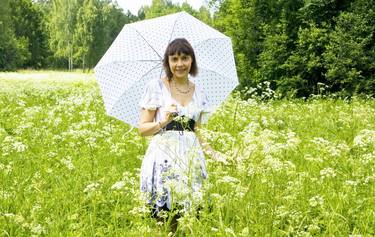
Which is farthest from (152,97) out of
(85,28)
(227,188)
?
(85,28)

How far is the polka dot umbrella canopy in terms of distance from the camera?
14.9ft

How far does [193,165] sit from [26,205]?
80.9 inches

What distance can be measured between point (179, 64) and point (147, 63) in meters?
0.73

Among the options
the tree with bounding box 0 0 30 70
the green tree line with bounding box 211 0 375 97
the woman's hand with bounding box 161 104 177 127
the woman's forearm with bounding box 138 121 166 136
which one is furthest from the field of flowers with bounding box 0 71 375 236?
the tree with bounding box 0 0 30 70

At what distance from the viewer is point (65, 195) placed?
5078 mm

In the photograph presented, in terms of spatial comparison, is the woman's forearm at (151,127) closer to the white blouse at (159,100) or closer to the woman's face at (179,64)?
the white blouse at (159,100)

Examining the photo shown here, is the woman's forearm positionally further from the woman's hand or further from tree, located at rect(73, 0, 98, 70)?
tree, located at rect(73, 0, 98, 70)

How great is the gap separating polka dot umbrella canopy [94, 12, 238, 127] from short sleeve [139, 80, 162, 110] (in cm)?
53

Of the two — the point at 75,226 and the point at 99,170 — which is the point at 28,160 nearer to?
the point at 99,170

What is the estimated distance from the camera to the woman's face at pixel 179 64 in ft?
13.0

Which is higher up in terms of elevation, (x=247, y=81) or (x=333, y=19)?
(x=333, y=19)

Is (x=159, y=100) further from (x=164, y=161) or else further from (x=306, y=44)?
(x=306, y=44)

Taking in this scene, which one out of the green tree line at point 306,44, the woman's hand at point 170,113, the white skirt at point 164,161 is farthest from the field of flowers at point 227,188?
the green tree line at point 306,44

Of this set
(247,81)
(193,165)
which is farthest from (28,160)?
(247,81)
